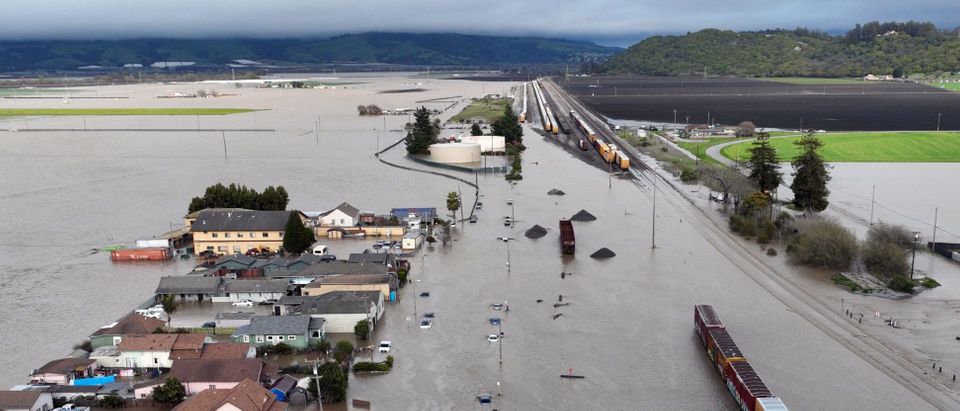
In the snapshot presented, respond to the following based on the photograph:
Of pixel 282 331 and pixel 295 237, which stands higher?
pixel 295 237

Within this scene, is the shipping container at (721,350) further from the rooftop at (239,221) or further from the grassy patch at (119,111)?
the grassy patch at (119,111)

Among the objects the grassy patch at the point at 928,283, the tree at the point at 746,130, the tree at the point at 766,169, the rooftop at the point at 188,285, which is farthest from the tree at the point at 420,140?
the grassy patch at the point at 928,283

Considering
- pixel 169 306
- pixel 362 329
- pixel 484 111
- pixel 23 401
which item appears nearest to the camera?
pixel 23 401

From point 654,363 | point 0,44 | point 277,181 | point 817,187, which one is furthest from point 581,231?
point 0,44

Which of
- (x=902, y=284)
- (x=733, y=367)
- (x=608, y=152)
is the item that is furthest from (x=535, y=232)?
(x=608, y=152)

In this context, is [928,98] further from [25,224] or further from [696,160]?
[25,224]

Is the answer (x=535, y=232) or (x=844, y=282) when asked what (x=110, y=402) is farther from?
(x=844, y=282)

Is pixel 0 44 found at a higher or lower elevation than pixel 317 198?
higher
